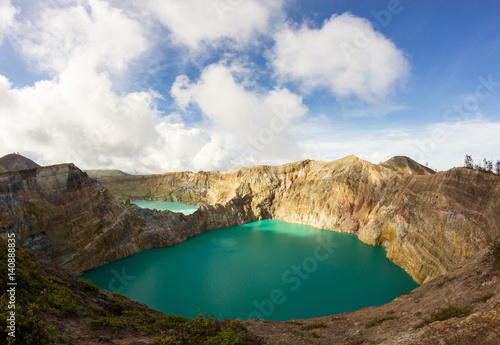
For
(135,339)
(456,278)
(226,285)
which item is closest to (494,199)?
(456,278)

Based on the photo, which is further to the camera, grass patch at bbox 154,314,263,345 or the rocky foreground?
the rocky foreground

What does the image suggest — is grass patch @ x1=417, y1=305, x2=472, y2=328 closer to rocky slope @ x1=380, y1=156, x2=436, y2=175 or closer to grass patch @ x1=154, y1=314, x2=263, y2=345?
grass patch @ x1=154, y1=314, x2=263, y2=345

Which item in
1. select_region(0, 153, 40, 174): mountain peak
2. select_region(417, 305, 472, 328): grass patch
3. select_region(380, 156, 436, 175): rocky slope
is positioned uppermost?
select_region(0, 153, 40, 174): mountain peak

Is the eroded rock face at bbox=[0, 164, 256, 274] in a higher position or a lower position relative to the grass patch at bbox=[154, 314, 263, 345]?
higher

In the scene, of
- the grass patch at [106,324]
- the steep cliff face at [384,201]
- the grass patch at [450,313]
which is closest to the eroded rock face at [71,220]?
the grass patch at [106,324]

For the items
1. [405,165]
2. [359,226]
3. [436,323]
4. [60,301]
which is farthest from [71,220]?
[405,165]

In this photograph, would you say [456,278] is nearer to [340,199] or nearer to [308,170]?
[340,199]

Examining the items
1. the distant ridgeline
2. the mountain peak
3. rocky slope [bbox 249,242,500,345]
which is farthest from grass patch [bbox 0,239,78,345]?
the mountain peak
